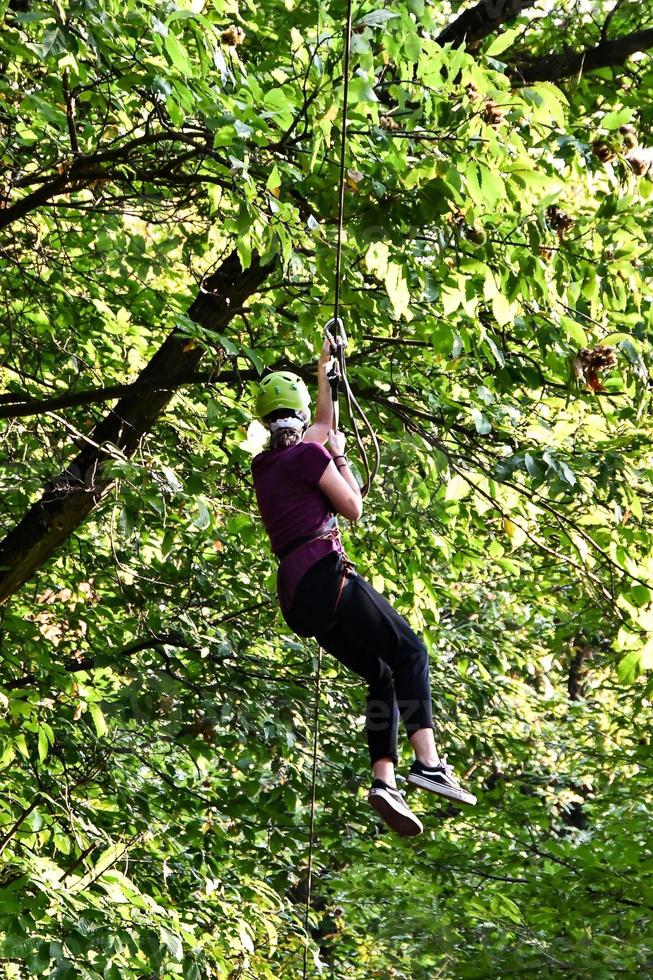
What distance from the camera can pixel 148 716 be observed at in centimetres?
557

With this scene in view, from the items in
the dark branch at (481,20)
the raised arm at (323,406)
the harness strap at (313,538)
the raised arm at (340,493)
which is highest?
the dark branch at (481,20)

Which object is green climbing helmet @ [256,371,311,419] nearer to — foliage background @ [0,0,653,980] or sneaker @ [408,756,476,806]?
foliage background @ [0,0,653,980]

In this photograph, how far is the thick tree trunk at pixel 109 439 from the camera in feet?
17.9

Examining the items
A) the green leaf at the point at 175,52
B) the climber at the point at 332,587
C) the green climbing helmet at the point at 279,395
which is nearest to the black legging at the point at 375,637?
the climber at the point at 332,587

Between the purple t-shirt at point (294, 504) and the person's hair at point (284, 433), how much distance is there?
0.07 feet

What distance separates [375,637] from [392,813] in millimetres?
549

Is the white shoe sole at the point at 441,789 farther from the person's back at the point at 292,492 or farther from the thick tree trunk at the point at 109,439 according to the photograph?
the thick tree trunk at the point at 109,439

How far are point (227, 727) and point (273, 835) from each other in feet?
2.17

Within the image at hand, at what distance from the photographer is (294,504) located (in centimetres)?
361

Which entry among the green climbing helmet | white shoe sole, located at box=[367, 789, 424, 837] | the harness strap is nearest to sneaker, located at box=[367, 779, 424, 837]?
white shoe sole, located at box=[367, 789, 424, 837]

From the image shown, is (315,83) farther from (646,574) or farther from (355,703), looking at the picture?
(355,703)

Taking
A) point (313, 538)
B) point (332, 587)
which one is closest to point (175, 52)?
point (313, 538)

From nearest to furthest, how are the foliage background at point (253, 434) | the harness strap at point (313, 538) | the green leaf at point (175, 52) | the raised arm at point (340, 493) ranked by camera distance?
the green leaf at point (175, 52), the raised arm at point (340, 493), the harness strap at point (313, 538), the foliage background at point (253, 434)

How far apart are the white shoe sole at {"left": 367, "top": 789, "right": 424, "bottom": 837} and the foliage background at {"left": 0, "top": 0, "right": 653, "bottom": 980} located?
92 centimetres
